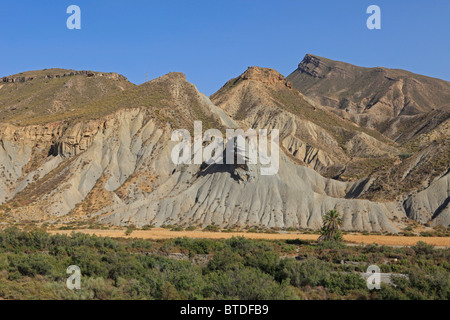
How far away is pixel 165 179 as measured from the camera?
77.6m

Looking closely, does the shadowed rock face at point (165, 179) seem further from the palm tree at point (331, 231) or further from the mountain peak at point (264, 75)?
the mountain peak at point (264, 75)

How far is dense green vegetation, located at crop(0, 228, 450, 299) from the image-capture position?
22.9m

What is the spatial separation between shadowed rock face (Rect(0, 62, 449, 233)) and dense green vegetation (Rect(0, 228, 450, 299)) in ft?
76.5

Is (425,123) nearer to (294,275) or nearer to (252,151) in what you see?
(252,151)

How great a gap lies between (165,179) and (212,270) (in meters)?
49.6

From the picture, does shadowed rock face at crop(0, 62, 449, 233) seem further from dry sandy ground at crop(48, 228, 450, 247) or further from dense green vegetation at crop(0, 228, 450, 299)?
dense green vegetation at crop(0, 228, 450, 299)

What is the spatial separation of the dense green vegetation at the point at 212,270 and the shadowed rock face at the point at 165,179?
23318mm

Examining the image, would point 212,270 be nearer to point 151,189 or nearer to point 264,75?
point 151,189

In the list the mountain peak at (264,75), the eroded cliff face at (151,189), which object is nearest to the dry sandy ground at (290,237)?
the eroded cliff face at (151,189)

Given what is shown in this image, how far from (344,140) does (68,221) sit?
81.5 meters

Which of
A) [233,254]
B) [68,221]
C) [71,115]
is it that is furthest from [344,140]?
[233,254]

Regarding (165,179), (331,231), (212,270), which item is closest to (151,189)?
(165,179)

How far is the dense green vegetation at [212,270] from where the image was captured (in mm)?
22891
